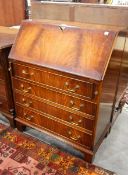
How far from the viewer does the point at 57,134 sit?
63.5 inches

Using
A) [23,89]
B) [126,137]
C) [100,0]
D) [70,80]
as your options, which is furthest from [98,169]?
[100,0]

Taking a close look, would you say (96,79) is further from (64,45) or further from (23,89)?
(23,89)

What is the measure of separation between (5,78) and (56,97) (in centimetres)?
53

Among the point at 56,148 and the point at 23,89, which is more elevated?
the point at 23,89

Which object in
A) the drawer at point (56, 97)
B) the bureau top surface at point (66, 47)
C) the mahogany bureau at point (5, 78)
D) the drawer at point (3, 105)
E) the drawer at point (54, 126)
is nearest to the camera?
the bureau top surface at point (66, 47)

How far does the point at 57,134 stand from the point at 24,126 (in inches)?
16.2

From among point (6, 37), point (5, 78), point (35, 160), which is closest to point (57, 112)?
point (35, 160)

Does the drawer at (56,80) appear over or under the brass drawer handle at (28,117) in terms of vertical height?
over

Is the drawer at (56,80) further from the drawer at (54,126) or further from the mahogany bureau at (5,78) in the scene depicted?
the drawer at (54,126)

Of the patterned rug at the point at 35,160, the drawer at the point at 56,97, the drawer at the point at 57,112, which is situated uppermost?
the drawer at the point at 56,97

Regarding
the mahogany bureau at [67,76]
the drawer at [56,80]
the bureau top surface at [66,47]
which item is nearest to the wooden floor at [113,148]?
the mahogany bureau at [67,76]

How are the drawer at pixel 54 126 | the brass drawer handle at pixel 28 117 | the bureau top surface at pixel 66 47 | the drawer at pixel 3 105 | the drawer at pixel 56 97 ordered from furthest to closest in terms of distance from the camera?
1. the drawer at pixel 3 105
2. the brass drawer handle at pixel 28 117
3. the drawer at pixel 54 126
4. the drawer at pixel 56 97
5. the bureau top surface at pixel 66 47

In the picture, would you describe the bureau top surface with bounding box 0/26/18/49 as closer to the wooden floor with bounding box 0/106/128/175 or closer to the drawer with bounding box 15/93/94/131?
the drawer with bounding box 15/93/94/131

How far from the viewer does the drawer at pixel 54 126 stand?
146 cm
